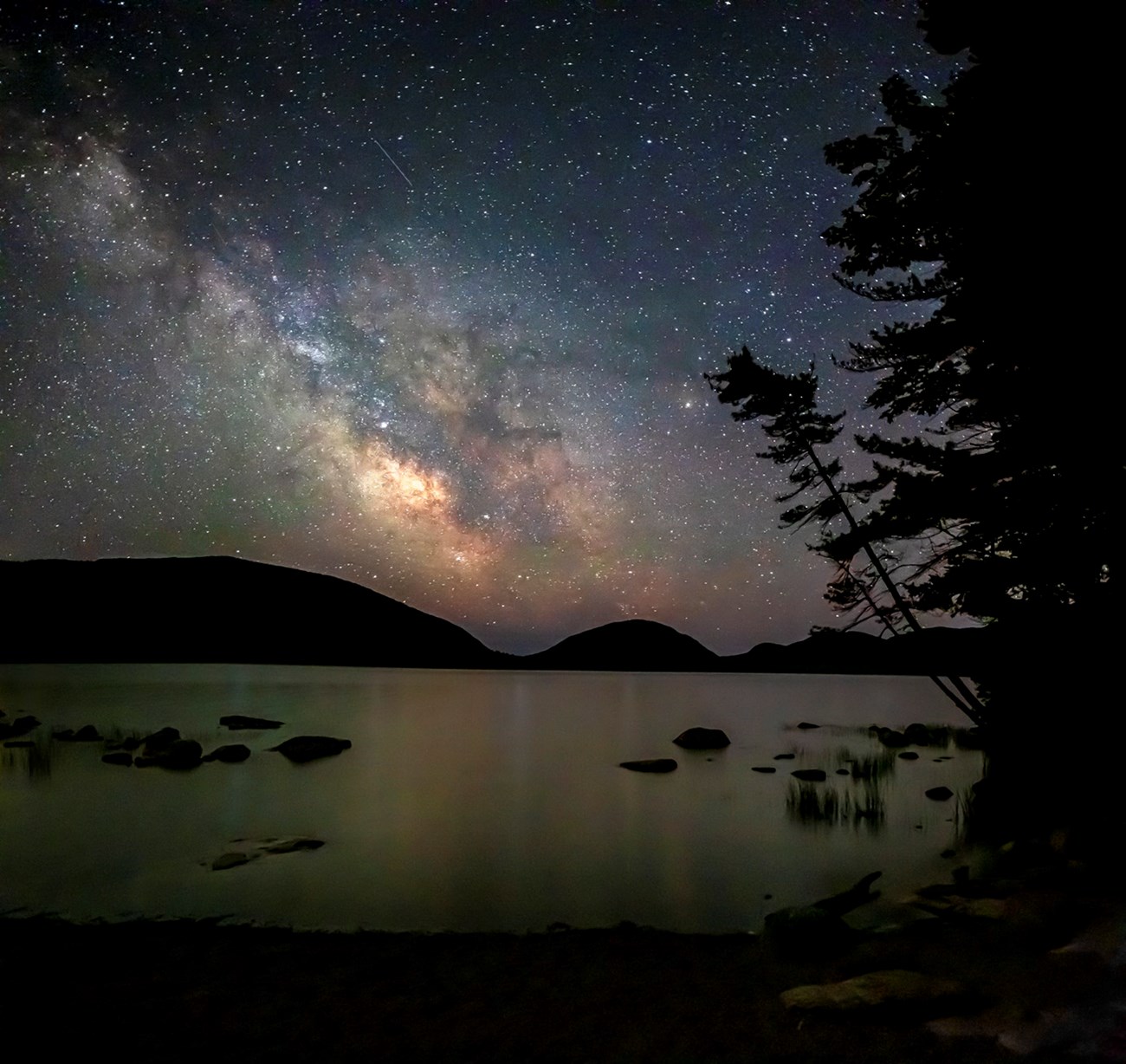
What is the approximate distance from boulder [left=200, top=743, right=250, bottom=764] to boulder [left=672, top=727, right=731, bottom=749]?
746 inches

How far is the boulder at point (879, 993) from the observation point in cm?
543

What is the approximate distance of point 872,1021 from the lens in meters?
5.32

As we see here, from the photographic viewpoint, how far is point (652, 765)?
1033 inches

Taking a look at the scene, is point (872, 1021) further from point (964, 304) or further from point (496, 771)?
point (496, 771)

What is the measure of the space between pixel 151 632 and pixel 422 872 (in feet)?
679

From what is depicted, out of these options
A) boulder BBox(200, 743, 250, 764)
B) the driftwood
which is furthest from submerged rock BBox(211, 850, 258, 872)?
boulder BBox(200, 743, 250, 764)

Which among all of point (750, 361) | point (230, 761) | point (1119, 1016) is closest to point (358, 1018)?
point (1119, 1016)

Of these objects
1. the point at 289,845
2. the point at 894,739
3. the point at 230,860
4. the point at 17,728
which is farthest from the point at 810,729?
the point at 17,728

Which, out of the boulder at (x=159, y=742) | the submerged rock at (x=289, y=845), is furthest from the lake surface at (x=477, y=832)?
the boulder at (x=159, y=742)

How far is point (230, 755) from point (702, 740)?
2020 centimetres

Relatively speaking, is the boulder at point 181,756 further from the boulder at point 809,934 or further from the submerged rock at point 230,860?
the boulder at point 809,934

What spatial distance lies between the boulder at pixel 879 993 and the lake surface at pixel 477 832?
3.62 meters

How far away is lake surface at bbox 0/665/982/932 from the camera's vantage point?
10898 millimetres

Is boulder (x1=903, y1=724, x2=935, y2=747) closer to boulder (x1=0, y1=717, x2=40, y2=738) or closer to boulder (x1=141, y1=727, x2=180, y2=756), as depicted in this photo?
boulder (x1=141, y1=727, x2=180, y2=756)
